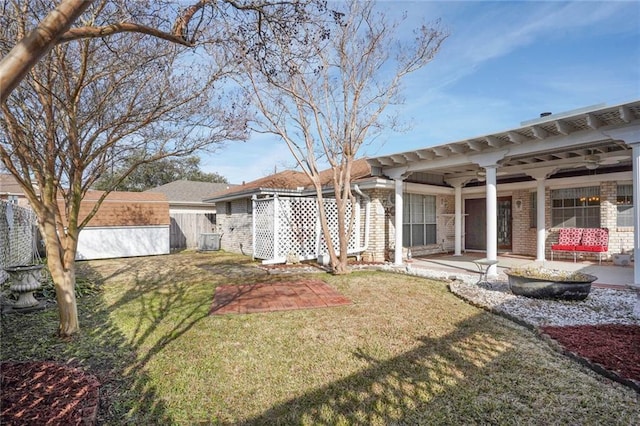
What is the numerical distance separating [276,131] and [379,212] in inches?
161

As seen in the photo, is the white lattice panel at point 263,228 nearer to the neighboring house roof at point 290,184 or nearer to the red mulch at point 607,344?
the neighboring house roof at point 290,184

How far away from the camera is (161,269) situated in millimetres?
10477

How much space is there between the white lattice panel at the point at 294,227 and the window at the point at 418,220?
1.95 meters

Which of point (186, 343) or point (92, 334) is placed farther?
point (92, 334)

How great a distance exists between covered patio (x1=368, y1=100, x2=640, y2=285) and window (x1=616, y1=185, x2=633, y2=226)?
28cm

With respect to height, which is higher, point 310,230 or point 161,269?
point 310,230

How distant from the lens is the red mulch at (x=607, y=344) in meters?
3.35

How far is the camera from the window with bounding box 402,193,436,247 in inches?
463

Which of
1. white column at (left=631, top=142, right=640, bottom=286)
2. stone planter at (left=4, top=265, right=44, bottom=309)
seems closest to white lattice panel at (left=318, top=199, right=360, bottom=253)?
white column at (left=631, top=142, right=640, bottom=286)

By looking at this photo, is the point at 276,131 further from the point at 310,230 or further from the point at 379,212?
the point at 379,212

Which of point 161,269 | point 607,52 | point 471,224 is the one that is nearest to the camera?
point 607,52

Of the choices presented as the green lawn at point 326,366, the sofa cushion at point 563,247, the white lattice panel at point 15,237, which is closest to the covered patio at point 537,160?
the sofa cushion at point 563,247

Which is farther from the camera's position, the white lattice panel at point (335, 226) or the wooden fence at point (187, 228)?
the wooden fence at point (187, 228)

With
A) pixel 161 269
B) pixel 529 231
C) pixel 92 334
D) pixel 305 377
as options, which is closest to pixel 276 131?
pixel 161 269
